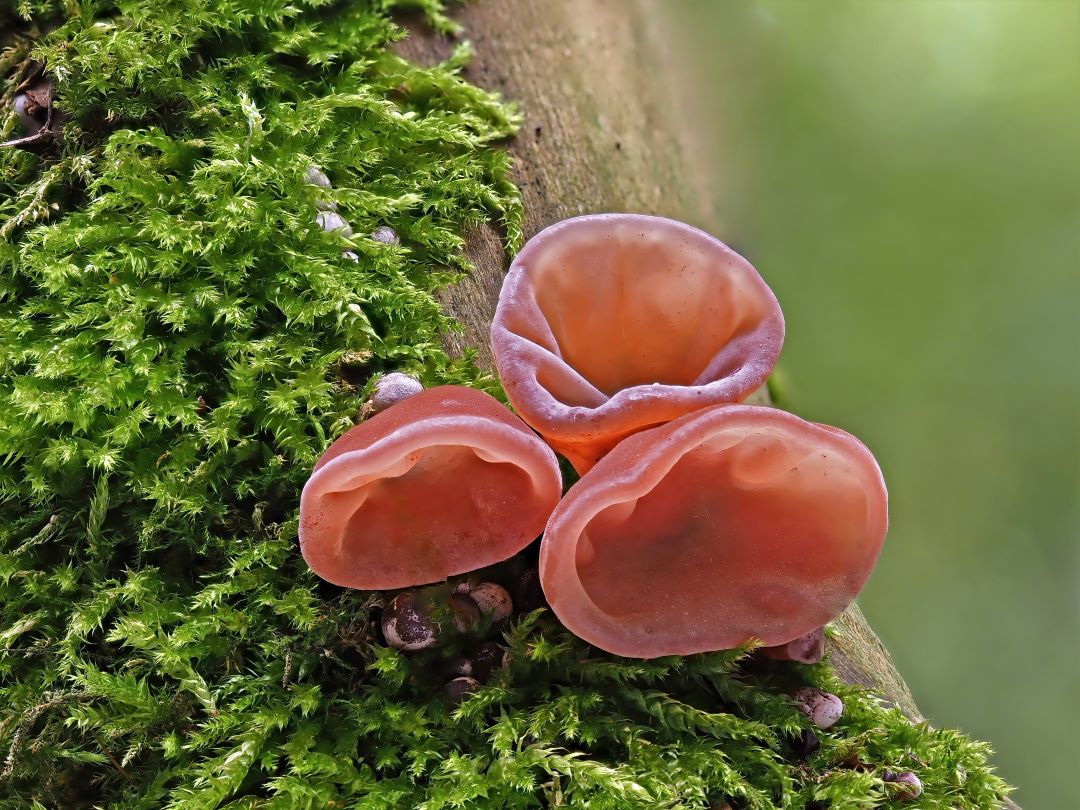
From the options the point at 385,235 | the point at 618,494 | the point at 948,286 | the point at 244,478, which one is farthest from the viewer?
the point at 948,286

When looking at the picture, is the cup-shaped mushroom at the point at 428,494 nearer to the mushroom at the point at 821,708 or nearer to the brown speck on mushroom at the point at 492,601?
the brown speck on mushroom at the point at 492,601

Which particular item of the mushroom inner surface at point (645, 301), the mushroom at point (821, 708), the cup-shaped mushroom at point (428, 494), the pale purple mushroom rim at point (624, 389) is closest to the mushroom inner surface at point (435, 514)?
the cup-shaped mushroom at point (428, 494)

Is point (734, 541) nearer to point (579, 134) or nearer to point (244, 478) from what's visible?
point (244, 478)

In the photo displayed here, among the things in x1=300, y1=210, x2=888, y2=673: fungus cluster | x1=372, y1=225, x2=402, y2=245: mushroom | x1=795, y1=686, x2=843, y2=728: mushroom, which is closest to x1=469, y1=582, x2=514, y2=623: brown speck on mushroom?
x1=300, y1=210, x2=888, y2=673: fungus cluster

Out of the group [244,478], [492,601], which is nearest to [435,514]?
[492,601]

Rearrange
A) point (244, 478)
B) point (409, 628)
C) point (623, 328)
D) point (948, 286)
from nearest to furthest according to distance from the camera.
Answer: point (409, 628), point (244, 478), point (623, 328), point (948, 286)

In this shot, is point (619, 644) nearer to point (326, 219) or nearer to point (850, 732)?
point (850, 732)
